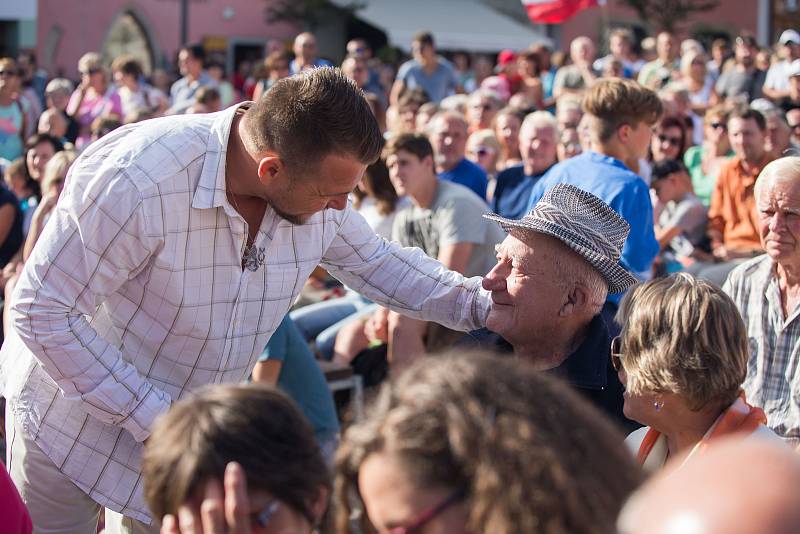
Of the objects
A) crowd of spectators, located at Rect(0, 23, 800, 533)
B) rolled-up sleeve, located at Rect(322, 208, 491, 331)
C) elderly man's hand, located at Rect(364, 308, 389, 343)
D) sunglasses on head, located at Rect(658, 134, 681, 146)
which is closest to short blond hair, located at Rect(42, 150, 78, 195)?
crowd of spectators, located at Rect(0, 23, 800, 533)

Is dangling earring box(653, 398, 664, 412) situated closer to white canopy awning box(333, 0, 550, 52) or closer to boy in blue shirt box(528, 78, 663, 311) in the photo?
boy in blue shirt box(528, 78, 663, 311)

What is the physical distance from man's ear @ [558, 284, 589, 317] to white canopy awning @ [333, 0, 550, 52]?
24.5 meters

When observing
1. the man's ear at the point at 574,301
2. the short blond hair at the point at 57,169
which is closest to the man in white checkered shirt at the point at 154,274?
the man's ear at the point at 574,301

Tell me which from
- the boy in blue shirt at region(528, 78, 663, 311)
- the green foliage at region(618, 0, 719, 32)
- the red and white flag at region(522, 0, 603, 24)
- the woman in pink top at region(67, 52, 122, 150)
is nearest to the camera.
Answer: the boy in blue shirt at region(528, 78, 663, 311)

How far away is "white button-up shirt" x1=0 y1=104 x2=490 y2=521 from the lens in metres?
2.61

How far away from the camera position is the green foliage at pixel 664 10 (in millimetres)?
31484

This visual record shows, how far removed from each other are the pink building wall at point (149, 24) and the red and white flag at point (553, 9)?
16607 mm

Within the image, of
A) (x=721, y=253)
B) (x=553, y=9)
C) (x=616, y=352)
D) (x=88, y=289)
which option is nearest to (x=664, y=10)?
(x=553, y=9)

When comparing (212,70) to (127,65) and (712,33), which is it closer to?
(127,65)

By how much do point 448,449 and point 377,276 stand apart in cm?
195

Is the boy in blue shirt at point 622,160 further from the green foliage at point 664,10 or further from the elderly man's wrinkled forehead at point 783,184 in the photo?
the green foliage at point 664,10

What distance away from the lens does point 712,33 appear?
1177 inches

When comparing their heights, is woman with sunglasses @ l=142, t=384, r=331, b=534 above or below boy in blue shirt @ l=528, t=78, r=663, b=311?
above

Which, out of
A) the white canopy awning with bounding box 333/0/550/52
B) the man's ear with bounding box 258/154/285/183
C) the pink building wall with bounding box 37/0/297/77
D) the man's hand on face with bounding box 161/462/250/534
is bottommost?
the pink building wall with bounding box 37/0/297/77
